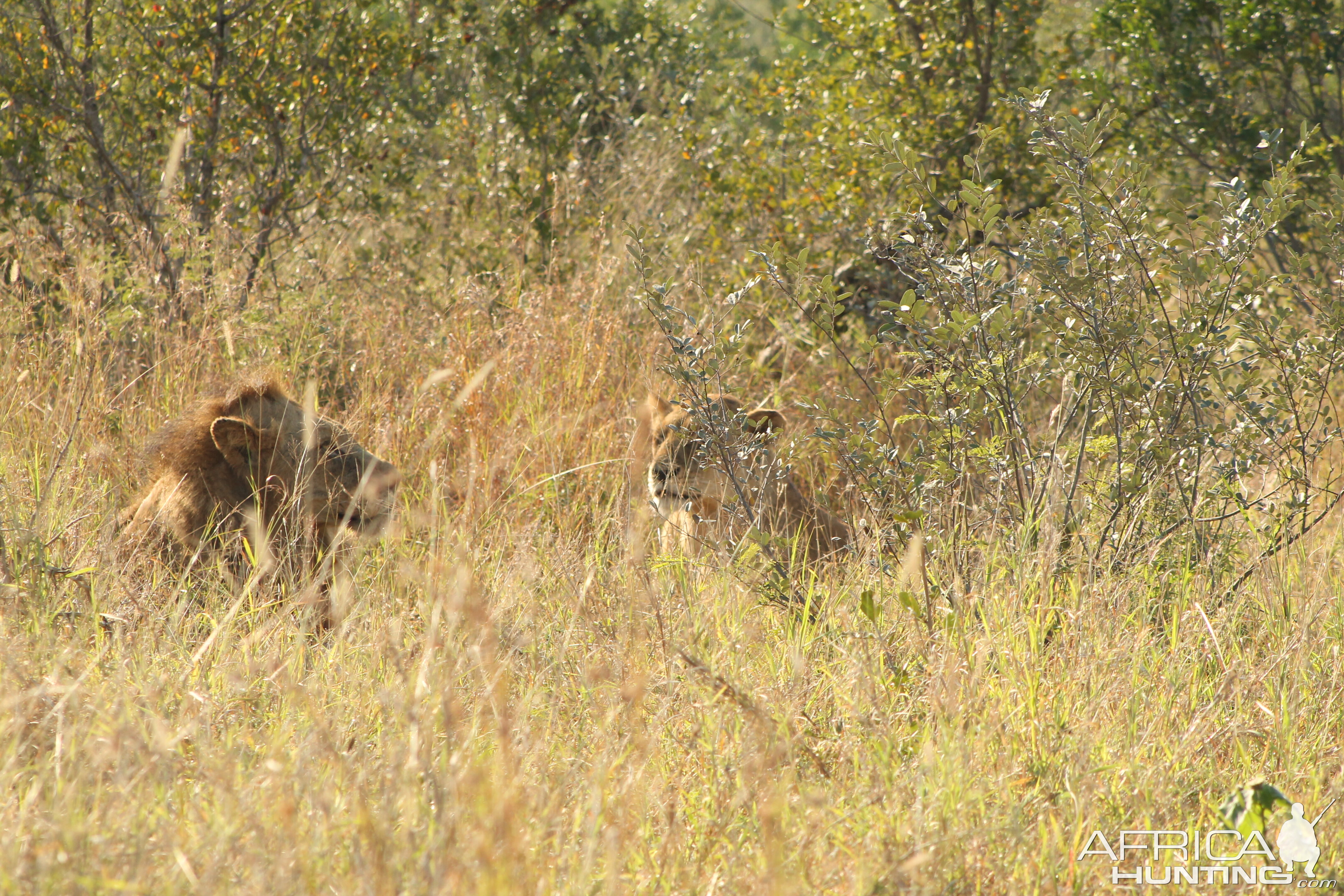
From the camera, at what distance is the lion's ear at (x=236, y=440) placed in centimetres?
432

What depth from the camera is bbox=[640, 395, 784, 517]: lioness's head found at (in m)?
4.00

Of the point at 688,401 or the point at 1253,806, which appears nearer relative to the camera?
the point at 1253,806

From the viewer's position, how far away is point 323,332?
6266 millimetres

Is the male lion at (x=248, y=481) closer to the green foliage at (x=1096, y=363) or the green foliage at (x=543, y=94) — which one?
the green foliage at (x=1096, y=363)

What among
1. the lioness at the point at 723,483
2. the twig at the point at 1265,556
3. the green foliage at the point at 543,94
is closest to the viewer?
the twig at the point at 1265,556

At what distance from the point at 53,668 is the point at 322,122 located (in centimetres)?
510

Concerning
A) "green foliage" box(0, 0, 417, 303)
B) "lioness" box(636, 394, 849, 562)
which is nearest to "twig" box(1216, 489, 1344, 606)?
"lioness" box(636, 394, 849, 562)

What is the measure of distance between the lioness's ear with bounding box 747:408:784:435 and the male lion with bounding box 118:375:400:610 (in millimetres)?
1461

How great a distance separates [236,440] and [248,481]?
0.20 m

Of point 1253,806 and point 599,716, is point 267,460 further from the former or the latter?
point 1253,806

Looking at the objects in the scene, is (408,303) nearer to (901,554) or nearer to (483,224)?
(483,224)

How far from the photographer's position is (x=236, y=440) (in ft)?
14.3

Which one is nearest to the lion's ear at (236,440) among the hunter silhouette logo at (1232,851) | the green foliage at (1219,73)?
the hunter silhouette logo at (1232,851)

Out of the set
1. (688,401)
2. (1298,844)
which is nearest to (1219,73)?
(688,401)
